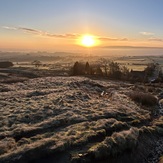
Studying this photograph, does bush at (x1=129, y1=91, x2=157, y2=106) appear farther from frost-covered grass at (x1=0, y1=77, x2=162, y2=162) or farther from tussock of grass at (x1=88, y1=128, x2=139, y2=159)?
tussock of grass at (x1=88, y1=128, x2=139, y2=159)

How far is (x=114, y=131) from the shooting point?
Answer: 86.4 feet

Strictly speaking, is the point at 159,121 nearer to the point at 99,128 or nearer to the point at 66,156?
the point at 99,128

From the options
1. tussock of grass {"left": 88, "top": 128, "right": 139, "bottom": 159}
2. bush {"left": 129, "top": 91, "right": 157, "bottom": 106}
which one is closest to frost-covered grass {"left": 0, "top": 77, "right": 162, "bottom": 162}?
tussock of grass {"left": 88, "top": 128, "right": 139, "bottom": 159}

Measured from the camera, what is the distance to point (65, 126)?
26109mm

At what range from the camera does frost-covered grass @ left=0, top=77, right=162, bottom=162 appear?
68.3ft

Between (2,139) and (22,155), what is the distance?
136 inches

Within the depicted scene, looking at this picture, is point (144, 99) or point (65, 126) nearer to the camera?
point (65, 126)

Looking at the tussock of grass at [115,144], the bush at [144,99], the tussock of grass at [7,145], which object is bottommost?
the bush at [144,99]

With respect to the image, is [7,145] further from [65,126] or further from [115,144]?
[115,144]

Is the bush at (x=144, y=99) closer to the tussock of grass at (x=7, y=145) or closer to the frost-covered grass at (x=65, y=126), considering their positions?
the frost-covered grass at (x=65, y=126)

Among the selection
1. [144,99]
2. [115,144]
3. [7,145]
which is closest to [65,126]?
[115,144]

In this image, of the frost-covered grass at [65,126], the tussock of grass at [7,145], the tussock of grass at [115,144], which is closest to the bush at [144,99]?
the frost-covered grass at [65,126]

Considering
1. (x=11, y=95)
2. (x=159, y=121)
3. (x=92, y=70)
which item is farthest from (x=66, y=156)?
(x=92, y=70)

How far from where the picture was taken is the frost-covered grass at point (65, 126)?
20.8 m
